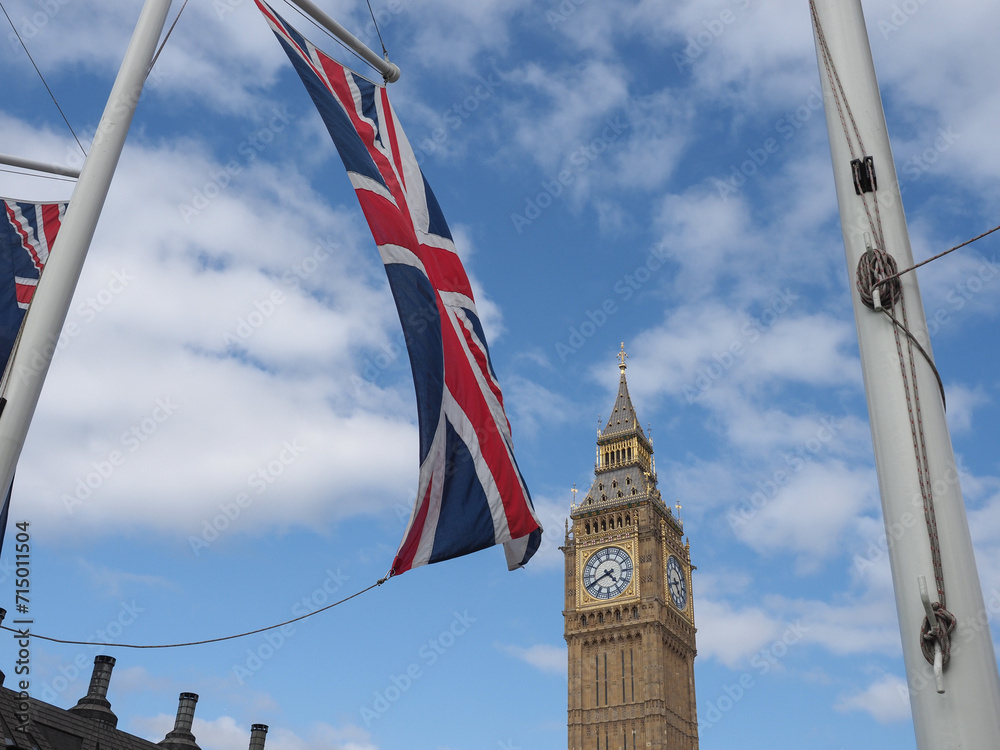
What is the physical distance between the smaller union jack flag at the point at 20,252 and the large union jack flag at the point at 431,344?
3.87 metres

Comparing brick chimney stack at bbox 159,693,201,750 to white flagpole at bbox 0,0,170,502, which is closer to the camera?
white flagpole at bbox 0,0,170,502

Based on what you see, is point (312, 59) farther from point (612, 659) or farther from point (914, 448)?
point (612, 659)

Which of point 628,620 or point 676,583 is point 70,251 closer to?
point 628,620

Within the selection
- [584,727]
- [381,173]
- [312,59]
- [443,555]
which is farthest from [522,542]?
[584,727]

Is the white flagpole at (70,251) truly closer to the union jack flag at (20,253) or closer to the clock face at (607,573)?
the union jack flag at (20,253)

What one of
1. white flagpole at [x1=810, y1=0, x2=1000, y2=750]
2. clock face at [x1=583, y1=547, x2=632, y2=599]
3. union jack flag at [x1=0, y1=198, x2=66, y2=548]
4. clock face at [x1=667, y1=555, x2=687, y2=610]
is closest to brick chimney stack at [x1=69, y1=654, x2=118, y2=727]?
union jack flag at [x1=0, y1=198, x2=66, y2=548]

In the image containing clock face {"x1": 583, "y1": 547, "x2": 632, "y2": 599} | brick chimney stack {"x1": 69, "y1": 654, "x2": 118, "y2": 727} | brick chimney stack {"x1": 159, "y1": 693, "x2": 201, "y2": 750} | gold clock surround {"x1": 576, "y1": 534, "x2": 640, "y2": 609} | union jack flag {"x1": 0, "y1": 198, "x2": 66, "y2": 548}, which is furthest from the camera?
clock face {"x1": 583, "y1": 547, "x2": 632, "y2": 599}

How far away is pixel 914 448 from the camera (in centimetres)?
699

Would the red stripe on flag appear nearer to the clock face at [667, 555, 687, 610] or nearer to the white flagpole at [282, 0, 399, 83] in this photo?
the white flagpole at [282, 0, 399, 83]

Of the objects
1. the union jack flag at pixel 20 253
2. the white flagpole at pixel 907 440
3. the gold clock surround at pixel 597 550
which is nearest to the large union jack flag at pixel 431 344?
the union jack flag at pixel 20 253

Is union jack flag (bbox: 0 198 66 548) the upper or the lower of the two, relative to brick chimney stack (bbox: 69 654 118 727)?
lower

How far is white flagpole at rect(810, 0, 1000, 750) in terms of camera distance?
246 inches

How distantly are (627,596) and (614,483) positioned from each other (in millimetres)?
11537

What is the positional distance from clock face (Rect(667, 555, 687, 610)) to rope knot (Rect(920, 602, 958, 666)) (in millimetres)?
78633
